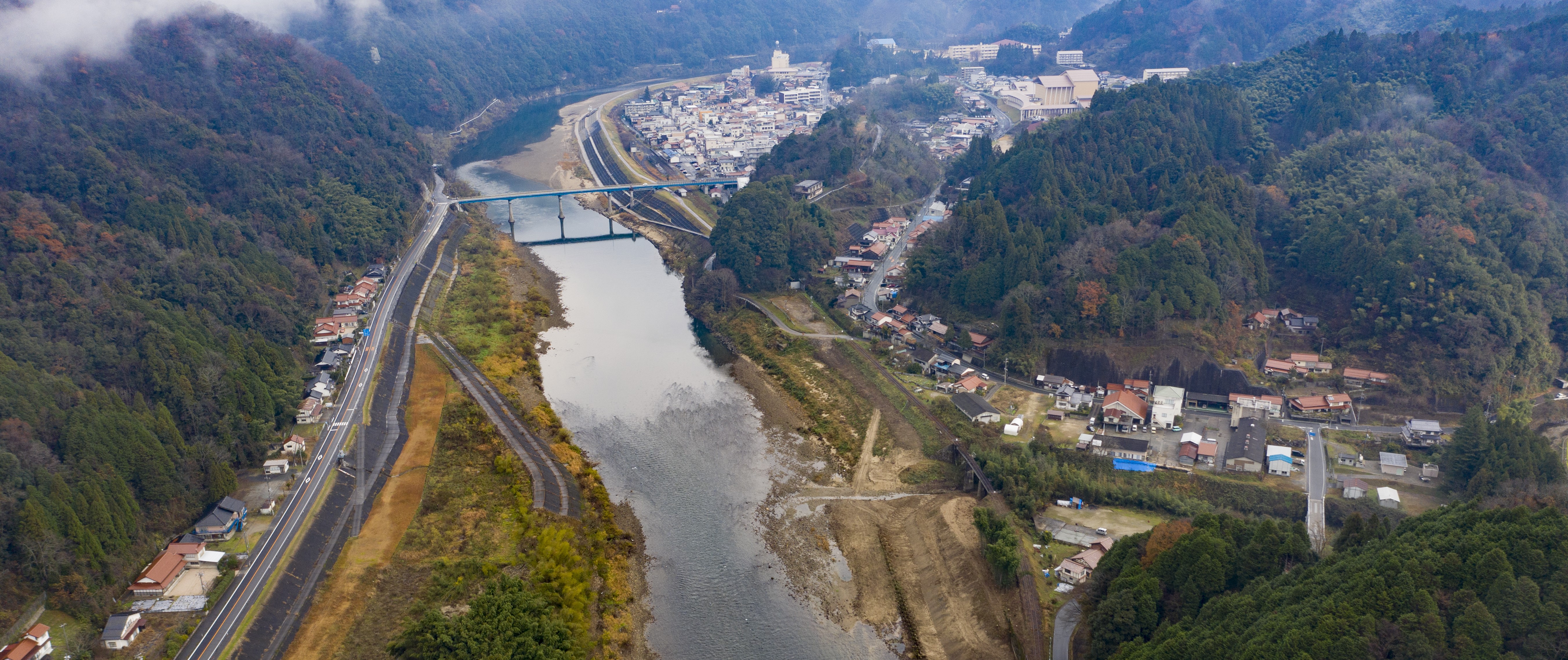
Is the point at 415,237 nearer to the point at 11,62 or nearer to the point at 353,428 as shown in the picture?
the point at 11,62

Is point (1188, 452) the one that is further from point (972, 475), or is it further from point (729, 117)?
point (729, 117)

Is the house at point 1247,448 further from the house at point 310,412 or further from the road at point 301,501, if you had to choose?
the house at point 310,412

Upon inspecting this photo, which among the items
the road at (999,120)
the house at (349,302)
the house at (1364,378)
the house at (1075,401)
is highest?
the road at (999,120)

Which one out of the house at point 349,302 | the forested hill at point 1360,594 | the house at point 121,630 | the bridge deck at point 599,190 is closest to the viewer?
the forested hill at point 1360,594

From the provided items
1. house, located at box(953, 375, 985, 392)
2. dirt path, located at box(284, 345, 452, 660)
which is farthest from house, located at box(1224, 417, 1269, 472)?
dirt path, located at box(284, 345, 452, 660)

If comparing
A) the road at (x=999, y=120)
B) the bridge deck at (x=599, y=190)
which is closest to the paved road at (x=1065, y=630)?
the bridge deck at (x=599, y=190)
